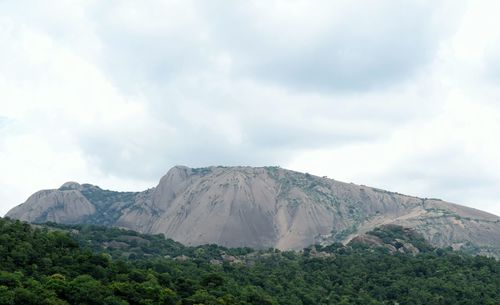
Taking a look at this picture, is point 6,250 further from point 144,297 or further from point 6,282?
point 144,297

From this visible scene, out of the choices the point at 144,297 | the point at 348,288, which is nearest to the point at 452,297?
the point at 348,288

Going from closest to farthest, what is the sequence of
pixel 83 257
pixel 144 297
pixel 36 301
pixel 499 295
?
1. pixel 36 301
2. pixel 144 297
3. pixel 83 257
4. pixel 499 295

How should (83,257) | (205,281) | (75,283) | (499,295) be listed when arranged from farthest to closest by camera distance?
1. (499,295)
2. (205,281)
3. (83,257)
4. (75,283)

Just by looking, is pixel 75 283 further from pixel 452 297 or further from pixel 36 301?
pixel 452 297

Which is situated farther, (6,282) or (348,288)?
(348,288)

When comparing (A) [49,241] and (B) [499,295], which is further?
(B) [499,295]

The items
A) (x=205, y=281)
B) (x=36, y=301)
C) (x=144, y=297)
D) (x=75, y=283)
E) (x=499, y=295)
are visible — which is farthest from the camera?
(x=499, y=295)

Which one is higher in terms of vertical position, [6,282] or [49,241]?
[49,241]

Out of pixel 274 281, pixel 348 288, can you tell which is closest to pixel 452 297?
pixel 348 288

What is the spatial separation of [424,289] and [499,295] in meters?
19.6

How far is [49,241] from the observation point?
134 m

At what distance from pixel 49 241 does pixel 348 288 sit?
84.7 m

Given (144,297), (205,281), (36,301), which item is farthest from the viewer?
(205,281)

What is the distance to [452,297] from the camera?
534 feet
